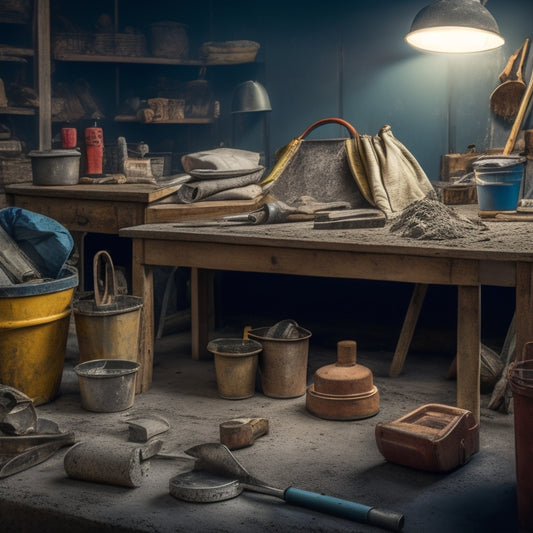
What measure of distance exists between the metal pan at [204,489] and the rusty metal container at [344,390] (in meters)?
0.91

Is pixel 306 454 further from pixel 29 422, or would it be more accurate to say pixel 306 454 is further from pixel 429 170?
pixel 429 170

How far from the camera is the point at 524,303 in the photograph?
133 inches

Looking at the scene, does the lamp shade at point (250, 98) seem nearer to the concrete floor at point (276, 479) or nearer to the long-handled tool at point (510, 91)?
the long-handled tool at point (510, 91)

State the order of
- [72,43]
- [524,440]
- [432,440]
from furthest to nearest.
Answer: [72,43] → [432,440] → [524,440]

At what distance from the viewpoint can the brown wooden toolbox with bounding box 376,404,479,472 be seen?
324 cm

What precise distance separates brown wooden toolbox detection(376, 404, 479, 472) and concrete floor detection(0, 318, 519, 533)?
0.05 metres

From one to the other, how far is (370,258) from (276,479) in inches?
42.1

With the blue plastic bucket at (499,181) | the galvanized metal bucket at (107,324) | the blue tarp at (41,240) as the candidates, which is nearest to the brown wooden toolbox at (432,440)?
the blue plastic bucket at (499,181)

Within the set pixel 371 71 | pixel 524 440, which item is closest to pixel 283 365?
pixel 524 440

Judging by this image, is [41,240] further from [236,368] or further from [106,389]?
[236,368]

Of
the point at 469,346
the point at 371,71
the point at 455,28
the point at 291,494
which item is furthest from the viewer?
the point at 371,71

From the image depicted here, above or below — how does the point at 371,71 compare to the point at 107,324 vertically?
above

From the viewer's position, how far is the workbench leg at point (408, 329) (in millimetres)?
4570

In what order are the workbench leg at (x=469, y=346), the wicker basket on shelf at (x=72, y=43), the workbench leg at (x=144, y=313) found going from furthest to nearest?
the wicker basket on shelf at (x=72, y=43) < the workbench leg at (x=144, y=313) < the workbench leg at (x=469, y=346)
